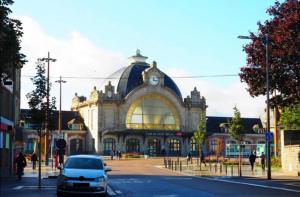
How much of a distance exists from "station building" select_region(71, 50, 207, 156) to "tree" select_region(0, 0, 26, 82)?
83170 mm

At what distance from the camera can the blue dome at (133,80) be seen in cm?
10450

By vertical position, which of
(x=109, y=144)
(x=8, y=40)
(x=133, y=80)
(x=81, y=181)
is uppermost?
(x=133, y=80)

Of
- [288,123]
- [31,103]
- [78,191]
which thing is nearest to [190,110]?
[288,123]

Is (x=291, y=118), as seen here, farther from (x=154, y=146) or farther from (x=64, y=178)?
(x=154, y=146)

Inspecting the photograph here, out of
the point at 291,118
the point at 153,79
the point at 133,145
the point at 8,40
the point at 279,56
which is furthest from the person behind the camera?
the point at 153,79

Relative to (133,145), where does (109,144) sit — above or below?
above

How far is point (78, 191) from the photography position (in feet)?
64.3

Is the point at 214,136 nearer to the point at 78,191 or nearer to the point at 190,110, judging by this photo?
the point at 190,110

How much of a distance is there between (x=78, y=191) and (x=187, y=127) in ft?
294

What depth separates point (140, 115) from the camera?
339ft

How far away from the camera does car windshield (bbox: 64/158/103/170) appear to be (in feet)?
68.8

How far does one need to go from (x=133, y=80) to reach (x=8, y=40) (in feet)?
294

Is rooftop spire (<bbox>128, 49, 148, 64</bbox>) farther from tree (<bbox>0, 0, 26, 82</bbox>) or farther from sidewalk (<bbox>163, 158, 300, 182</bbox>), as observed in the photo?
tree (<bbox>0, 0, 26, 82</bbox>)

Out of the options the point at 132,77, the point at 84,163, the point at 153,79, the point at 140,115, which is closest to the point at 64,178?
the point at 84,163
